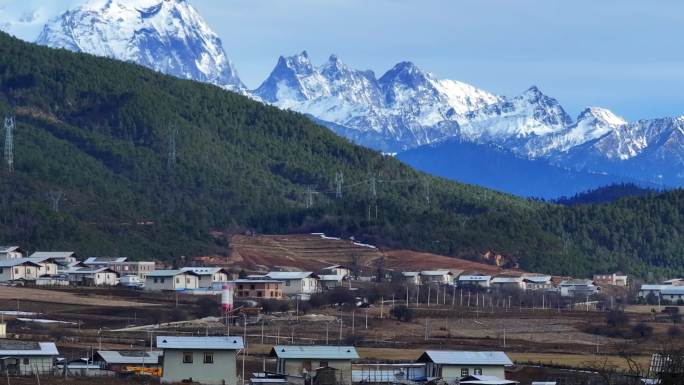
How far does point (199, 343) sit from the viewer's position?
6831cm

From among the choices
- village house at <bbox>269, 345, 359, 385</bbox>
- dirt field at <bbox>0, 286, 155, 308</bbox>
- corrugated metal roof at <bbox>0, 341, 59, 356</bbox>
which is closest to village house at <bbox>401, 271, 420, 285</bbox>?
dirt field at <bbox>0, 286, 155, 308</bbox>

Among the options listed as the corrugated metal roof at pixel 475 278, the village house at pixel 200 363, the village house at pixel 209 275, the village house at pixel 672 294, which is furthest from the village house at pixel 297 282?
the village house at pixel 200 363

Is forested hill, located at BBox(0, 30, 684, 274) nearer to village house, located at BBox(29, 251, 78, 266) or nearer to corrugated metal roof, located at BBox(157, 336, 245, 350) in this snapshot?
village house, located at BBox(29, 251, 78, 266)

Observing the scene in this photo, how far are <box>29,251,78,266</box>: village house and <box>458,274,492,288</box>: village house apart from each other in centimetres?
3117

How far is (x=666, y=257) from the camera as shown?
183 m

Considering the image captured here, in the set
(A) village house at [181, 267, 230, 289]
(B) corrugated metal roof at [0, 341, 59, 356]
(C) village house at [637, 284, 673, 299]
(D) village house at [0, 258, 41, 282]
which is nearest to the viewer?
(B) corrugated metal roof at [0, 341, 59, 356]

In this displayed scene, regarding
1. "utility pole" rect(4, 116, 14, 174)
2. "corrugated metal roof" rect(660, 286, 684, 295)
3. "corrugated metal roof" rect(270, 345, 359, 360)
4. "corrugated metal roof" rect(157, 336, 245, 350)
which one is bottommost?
"corrugated metal roof" rect(270, 345, 359, 360)

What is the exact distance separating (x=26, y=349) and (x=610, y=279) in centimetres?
9958

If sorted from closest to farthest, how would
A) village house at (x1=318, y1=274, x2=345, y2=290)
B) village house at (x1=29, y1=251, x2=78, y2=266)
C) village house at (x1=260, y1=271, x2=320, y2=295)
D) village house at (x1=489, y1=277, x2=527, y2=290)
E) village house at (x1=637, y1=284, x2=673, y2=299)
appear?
village house at (x1=260, y1=271, x2=320, y2=295) → village house at (x1=318, y1=274, x2=345, y2=290) → village house at (x1=29, y1=251, x2=78, y2=266) → village house at (x1=489, y1=277, x2=527, y2=290) → village house at (x1=637, y1=284, x2=673, y2=299)

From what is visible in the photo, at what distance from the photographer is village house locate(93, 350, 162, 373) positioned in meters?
71.7

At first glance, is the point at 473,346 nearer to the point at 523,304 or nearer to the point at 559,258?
the point at 523,304

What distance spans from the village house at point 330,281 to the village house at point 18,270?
2150 centimetres

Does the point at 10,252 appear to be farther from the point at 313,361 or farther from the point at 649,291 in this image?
the point at 313,361

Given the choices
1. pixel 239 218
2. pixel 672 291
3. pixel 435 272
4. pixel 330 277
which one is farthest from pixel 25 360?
pixel 239 218
